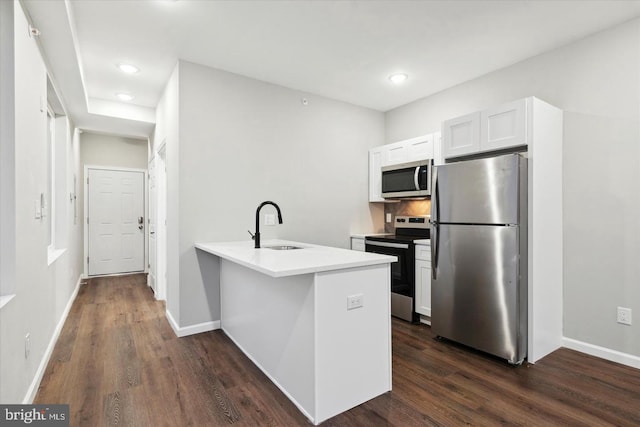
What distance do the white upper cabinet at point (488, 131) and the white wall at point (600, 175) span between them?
1.84ft

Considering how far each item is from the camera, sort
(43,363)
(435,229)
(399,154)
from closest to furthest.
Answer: (43,363)
(435,229)
(399,154)

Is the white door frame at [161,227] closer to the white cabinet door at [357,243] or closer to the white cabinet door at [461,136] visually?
the white cabinet door at [357,243]

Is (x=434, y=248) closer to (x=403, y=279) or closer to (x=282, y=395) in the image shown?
(x=403, y=279)

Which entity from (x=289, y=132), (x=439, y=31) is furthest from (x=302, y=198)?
(x=439, y=31)

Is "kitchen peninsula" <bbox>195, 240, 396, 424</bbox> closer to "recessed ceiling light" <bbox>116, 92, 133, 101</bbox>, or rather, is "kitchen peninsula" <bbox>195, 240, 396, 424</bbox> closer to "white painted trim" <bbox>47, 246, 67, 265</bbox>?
"white painted trim" <bbox>47, 246, 67, 265</bbox>

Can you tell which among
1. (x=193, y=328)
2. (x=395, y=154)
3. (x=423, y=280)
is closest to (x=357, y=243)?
(x=423, y=280)

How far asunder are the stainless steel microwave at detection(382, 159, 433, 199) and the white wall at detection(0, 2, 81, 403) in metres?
3.37

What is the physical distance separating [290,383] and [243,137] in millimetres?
2461

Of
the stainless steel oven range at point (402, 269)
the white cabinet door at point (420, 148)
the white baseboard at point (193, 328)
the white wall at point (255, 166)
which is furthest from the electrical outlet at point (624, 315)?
the white baseboard at point (193, 328)

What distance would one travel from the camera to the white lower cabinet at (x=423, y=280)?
3.44 m

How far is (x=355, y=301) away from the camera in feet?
6.63

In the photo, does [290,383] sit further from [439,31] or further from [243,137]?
[439,31]

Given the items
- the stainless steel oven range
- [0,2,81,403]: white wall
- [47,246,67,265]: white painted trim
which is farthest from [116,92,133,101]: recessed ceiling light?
the stainless steel oven range

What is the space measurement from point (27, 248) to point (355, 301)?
205 centimetres
